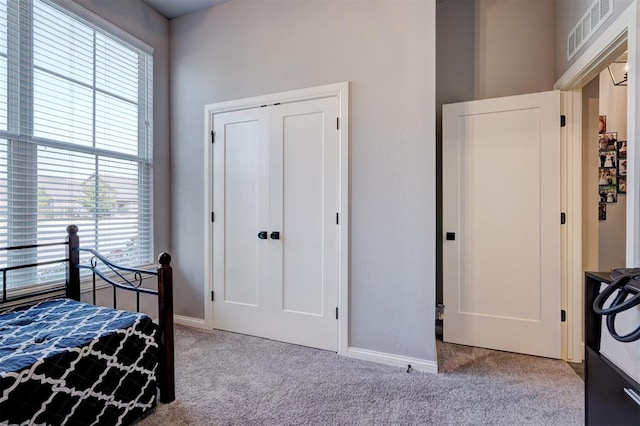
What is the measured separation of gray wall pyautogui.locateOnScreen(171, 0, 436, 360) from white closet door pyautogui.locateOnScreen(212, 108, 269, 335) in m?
0.39

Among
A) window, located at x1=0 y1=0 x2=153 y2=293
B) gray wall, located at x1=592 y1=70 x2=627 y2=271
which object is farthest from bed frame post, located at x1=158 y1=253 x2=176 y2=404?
gray wall, located at x1=592 y1=70 x2=627 y2=271

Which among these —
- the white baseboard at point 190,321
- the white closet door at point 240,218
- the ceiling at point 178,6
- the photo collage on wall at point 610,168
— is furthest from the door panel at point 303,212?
the photo collage on wall at point 610,168

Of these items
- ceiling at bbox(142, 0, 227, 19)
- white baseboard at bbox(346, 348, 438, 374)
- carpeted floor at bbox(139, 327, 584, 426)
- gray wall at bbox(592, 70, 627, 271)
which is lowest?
carpeted floor at bbox(139, 327, 584, 426)

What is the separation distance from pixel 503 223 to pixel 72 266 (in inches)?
132

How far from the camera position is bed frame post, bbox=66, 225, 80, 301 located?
226 centimetres

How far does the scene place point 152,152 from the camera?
2.96 meters

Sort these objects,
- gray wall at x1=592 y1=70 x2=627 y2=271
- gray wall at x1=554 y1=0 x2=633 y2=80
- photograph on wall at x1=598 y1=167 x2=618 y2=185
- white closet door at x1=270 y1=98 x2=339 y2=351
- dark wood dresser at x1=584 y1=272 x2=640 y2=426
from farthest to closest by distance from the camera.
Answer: photograph on wall at x1=598 y1=167 x2=618 y2=185, gray wall at x1=592 y1=70 x2=627 y2=271, white closet door at x1=270 y1=98 x2=339 y2=351, gray wall at x1=554 y1=0 x2=633 y2=80, dark wood dresser at x1=584 y1=272 x2=640 y2=426

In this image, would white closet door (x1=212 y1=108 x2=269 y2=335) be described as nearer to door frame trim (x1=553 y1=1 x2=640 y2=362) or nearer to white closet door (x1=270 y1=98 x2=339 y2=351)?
white closet door (x1=270 y1=98 x2=339 y2=351)

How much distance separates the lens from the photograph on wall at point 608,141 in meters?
2.65

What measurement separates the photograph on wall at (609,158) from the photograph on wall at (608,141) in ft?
0.14

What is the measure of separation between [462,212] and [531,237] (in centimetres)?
53

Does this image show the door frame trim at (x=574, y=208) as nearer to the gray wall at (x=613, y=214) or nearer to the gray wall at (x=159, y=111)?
the gray wall at (x=613, y=214)

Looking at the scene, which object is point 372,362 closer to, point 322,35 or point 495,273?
point 495,273

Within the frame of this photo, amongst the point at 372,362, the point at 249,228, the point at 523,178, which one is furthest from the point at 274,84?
the point at 372,362
